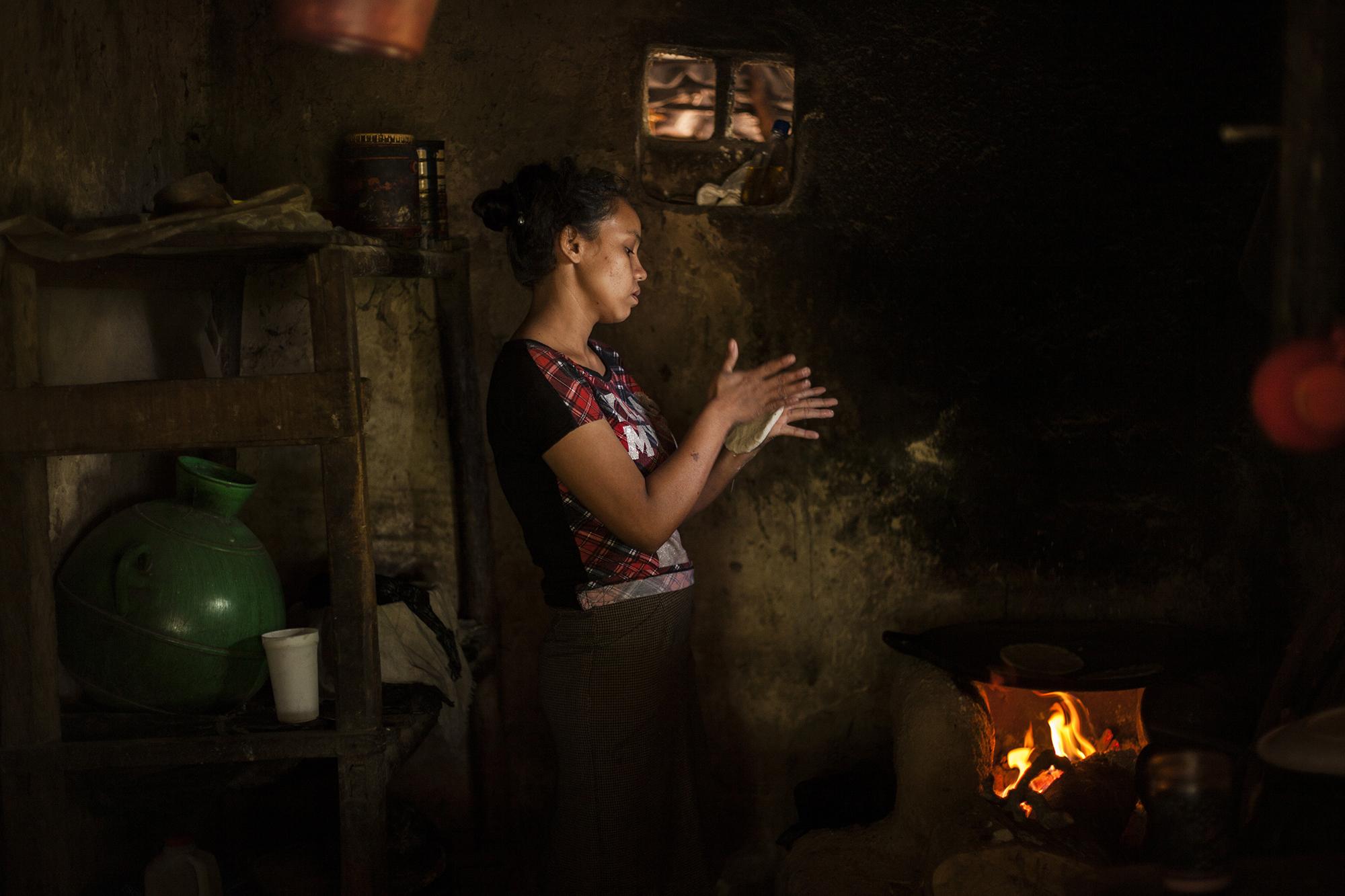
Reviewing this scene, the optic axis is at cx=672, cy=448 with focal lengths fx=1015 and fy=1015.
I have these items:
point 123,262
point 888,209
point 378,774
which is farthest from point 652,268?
point 378,774

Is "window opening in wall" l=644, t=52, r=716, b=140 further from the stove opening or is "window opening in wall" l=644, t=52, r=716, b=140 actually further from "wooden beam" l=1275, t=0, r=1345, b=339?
"wooden beam" l=1275, t=0, r=1345, b=339

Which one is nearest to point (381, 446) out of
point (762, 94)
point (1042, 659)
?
point (762, 94)

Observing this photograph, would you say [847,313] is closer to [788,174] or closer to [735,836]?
[788,174]

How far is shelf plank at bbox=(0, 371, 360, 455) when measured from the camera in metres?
2.11

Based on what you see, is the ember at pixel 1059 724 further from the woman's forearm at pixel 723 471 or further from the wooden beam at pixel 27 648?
the wooden beam at pixel 27 648

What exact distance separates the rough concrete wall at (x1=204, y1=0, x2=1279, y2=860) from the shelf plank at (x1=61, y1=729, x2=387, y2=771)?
1.01 meters

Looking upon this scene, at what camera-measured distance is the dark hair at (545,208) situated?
2316 millimetres

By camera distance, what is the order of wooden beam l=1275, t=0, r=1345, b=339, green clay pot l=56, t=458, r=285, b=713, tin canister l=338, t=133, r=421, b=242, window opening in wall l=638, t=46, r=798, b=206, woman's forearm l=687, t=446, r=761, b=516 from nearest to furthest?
1. wooden beam l=1275, t=0, r=1345, b=339
2. green clay pot l=56, t=458, r=285, b=713
3. woman's forearm l=687, t=446, r=761, b=516
4. tin canister l=338, t=133, r=421, b=242
5. window opening in wall l=638, t=46, r=798, b=206

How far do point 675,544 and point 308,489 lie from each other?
132 cm

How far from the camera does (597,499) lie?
6.95 ft

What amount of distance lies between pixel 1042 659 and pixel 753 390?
1174mm

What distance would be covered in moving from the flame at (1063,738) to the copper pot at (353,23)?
7.84 feet

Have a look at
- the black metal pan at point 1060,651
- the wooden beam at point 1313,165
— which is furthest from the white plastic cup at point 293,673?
the wooden beam at point 1313,165

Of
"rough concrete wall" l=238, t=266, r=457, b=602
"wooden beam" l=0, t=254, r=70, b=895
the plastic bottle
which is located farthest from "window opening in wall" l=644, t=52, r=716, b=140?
"wooden beam" l=0, t=254, r=70, b=895
